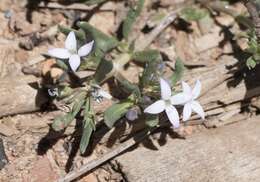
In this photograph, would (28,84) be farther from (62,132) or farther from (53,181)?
(53,181)

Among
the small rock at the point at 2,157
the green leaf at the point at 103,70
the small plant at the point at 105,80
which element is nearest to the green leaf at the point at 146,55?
the small plant at the point at 105,80

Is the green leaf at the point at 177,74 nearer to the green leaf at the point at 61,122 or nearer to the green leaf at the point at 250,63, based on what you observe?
the green leaf at the point at 250,63

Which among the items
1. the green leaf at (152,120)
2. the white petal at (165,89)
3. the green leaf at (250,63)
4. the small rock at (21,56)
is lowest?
the green leaf at (152,120)

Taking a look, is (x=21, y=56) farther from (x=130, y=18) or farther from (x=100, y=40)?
(x=130, y=18)

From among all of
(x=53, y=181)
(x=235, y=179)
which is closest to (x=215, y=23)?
(x=235, y=179)

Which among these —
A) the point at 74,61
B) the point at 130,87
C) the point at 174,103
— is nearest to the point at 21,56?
the point at 74,61

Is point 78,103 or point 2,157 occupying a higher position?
point 78,103
